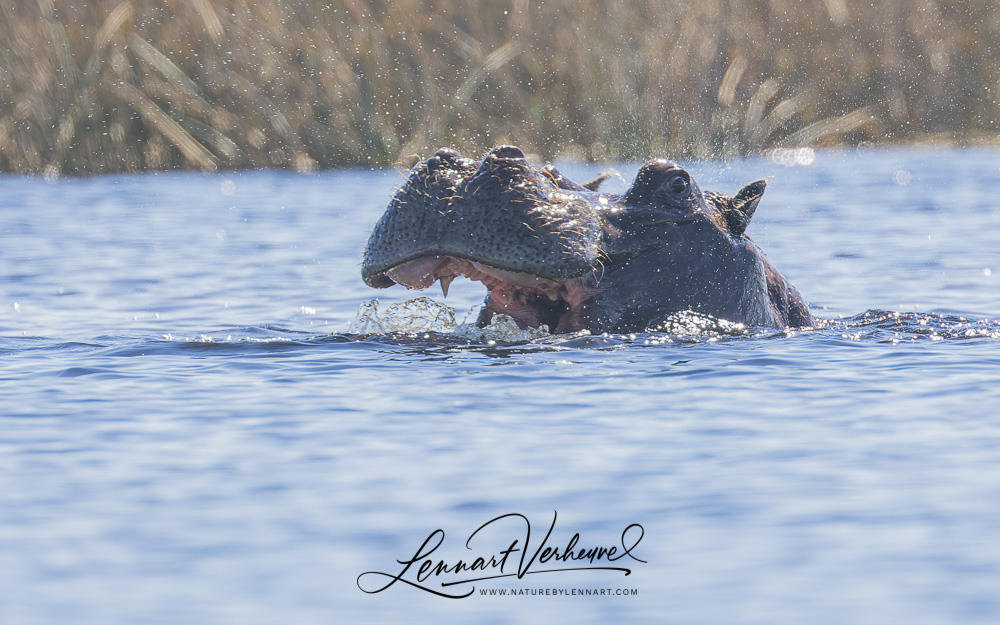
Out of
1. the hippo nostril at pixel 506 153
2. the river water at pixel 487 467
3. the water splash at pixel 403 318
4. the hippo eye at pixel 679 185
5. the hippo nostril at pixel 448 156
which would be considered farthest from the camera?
the water splash at pixel 403 318

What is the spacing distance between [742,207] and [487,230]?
1574 millimetres

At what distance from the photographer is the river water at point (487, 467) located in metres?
3.55

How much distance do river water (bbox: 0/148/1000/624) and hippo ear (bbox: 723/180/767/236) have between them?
0.52 m

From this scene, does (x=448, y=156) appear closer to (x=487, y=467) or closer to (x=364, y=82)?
(x=487, y=467)

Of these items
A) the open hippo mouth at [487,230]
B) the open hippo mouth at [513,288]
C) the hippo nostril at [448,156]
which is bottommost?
the open hippo mouth at [513,288]

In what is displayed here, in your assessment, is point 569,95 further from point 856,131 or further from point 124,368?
point 124,368

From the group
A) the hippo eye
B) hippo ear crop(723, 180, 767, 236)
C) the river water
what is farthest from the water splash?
hippo ear crop(723, 180, 767, 236)

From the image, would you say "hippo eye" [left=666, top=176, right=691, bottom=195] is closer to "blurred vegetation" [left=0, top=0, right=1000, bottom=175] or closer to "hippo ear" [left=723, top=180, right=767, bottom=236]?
"hippo ear" [left=723, top=180, right=767, bottom=236]

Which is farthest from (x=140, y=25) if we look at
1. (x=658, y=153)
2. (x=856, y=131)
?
(x=856, y=131)

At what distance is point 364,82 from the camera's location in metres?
18.1

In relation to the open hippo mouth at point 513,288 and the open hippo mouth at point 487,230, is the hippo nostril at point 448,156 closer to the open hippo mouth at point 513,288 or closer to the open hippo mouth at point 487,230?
the open hippo mouth at point 487,230

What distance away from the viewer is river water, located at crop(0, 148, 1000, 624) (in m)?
3.55

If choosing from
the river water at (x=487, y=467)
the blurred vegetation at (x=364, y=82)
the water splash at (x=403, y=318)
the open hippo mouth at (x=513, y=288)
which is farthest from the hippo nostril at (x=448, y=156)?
the blurred vegetation at (x=364, y=82)

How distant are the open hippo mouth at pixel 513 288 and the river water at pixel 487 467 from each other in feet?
0.47
